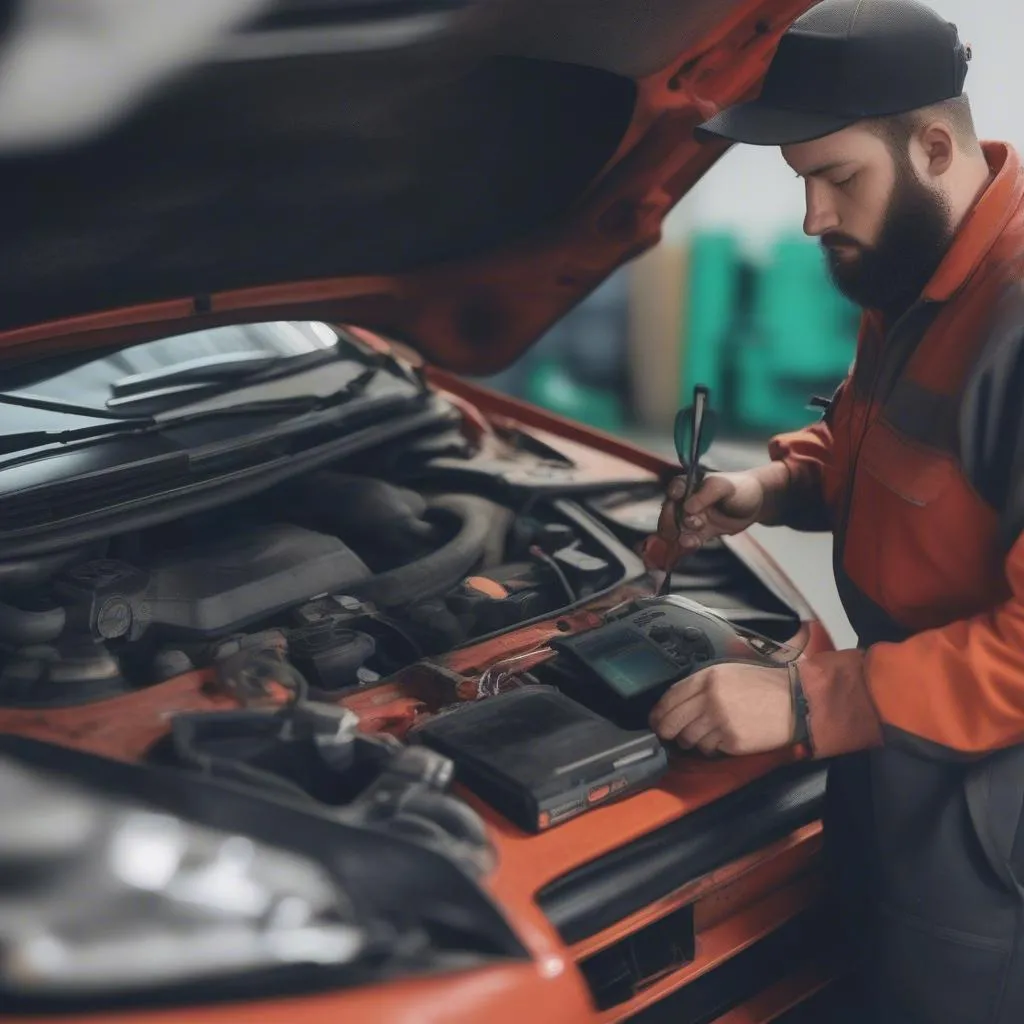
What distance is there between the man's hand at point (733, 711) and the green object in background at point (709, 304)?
A: 3.21 meters

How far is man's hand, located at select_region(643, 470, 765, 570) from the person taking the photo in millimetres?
1398

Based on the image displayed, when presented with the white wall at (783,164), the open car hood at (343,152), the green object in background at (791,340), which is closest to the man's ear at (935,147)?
the open car hood at (343,152)

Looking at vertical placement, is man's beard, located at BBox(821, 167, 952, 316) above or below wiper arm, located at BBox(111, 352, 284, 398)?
above

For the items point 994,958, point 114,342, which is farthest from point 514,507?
point 994,958

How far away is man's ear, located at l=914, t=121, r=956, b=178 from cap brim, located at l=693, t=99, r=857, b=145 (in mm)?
73

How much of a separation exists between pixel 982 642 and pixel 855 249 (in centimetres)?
41

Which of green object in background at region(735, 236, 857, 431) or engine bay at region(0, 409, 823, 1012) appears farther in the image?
green object in background at region(735, 236, 857, 431)

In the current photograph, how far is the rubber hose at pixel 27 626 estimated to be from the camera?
1.13 m

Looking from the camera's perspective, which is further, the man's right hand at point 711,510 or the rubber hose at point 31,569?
the man's right hand at point 711,510

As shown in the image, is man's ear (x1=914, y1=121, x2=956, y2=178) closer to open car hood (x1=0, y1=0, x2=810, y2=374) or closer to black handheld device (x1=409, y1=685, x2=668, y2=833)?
open car hood (x1=0, y1=0, x2=810, y2=374)

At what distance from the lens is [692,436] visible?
54.4 inches

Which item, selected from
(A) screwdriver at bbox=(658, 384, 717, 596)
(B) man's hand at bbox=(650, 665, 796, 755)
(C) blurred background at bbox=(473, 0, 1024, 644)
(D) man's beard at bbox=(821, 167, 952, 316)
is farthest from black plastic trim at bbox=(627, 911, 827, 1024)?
(C) blurred background at bbox=(473, 0, 1024, 644)

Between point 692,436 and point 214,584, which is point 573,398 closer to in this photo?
point 692,436

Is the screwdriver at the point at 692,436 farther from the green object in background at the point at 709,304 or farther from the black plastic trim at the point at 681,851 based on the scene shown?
the green object in background at the point at 709,304
